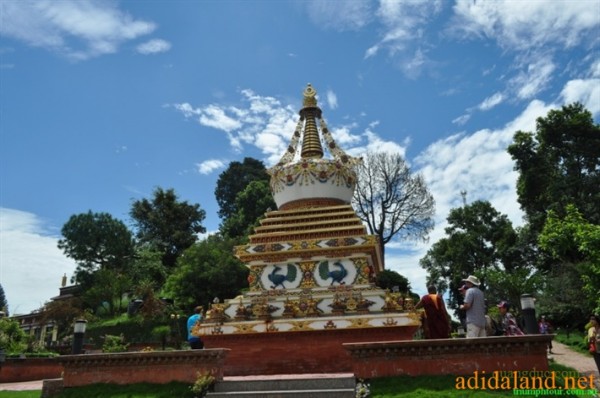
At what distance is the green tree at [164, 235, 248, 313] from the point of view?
31.3m

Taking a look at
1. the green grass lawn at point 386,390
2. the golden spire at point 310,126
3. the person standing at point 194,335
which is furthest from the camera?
the golden spire at point 310,126

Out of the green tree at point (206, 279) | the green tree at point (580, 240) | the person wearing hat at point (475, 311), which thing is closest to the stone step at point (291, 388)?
the person wearing hat at point (475, 311)

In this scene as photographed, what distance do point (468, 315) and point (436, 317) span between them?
2.70 ft

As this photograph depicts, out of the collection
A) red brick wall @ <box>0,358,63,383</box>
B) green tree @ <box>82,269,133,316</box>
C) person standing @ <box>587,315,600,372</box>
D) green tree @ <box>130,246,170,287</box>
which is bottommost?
red brick wall @ <box>0,358,63,383</box>

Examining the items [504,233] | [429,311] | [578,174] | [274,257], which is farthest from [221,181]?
[429,311]

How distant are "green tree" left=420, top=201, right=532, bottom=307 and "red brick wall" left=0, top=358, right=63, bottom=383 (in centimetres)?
2961

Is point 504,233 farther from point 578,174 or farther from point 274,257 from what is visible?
point 274,257

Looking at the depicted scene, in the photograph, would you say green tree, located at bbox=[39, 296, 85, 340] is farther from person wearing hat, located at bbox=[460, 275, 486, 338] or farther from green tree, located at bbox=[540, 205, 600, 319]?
person wearing hat, located at bbox=[460, 275, 486, 338]

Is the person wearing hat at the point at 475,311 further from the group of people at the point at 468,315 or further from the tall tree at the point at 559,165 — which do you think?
the tall tree at the point at 559,165

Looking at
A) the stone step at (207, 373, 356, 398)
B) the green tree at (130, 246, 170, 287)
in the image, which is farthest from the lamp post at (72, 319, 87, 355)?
the green tree at (130, 246, 170, 287)

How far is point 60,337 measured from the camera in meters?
35.7

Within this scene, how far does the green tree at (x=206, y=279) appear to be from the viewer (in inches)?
1233

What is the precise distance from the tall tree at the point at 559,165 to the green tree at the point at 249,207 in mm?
21902

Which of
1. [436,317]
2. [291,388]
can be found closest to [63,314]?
[291,388]
